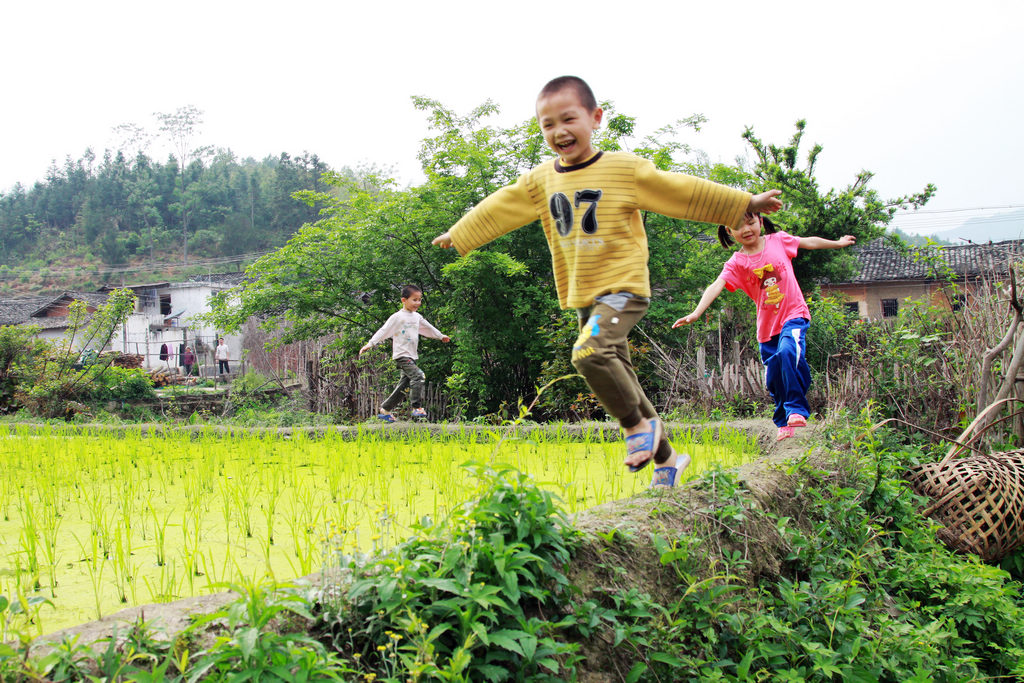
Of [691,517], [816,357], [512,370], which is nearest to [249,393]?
[512,370]

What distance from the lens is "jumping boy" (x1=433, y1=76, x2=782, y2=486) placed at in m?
3.01

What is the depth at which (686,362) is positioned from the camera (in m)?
8.66

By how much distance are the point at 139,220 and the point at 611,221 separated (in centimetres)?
6681

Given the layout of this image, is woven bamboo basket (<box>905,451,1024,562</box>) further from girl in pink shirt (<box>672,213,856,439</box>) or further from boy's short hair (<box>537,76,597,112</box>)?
boy's short hair (<box>537,76,597,112</box>)

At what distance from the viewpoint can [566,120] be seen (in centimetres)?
302

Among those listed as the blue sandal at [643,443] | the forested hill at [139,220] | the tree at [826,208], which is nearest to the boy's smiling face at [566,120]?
the blue sandal at [643,443]

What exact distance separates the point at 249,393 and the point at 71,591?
12383 millimetres

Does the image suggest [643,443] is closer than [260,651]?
No

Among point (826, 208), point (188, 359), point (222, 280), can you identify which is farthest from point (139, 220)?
point (826, 208)

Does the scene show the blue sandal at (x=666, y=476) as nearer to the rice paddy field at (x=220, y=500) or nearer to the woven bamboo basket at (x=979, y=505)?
the rice paddy field at (x=220, y=500)

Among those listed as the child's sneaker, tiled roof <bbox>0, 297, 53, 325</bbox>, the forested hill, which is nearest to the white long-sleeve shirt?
the child's sneaker

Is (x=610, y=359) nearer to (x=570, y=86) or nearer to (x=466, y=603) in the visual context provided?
(x=570, y=86)

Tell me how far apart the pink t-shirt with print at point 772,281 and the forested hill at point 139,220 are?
2063 inches

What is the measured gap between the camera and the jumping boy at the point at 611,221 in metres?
3.01
